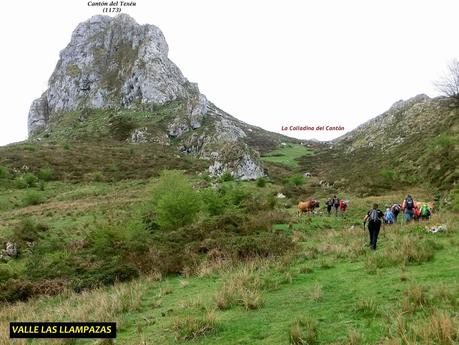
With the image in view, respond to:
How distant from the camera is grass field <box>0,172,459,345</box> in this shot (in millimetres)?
8516

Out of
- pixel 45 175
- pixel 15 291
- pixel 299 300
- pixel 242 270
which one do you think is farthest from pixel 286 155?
pixel 299 300

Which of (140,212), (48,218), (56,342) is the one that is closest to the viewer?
(56,342)

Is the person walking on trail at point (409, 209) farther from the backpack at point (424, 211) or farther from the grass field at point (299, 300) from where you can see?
the grass field at point (299, 300)

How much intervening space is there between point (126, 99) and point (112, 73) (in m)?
18.2

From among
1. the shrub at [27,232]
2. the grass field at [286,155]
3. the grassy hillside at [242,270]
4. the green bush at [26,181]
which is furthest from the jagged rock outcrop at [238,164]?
the shrub at [27,232]

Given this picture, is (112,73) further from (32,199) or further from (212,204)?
(212,204)

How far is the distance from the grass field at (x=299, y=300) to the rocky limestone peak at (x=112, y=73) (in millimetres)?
111719

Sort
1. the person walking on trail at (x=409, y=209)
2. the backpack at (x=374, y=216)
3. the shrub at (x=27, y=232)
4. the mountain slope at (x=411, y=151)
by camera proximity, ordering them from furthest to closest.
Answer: the mountain slope at (x=411, y=151) < the shrub at (x=27, y=232) < the person walking on trail at (x=409, y=209) < the backpack at (x=374, y=216)

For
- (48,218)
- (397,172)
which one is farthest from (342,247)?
(397,172)

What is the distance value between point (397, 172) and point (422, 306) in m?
42.5

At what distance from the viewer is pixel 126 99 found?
5576 inches

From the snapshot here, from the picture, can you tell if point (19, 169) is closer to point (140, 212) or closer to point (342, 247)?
point (140, 212)

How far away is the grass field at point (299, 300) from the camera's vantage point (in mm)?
8516

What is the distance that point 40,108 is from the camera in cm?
16238
